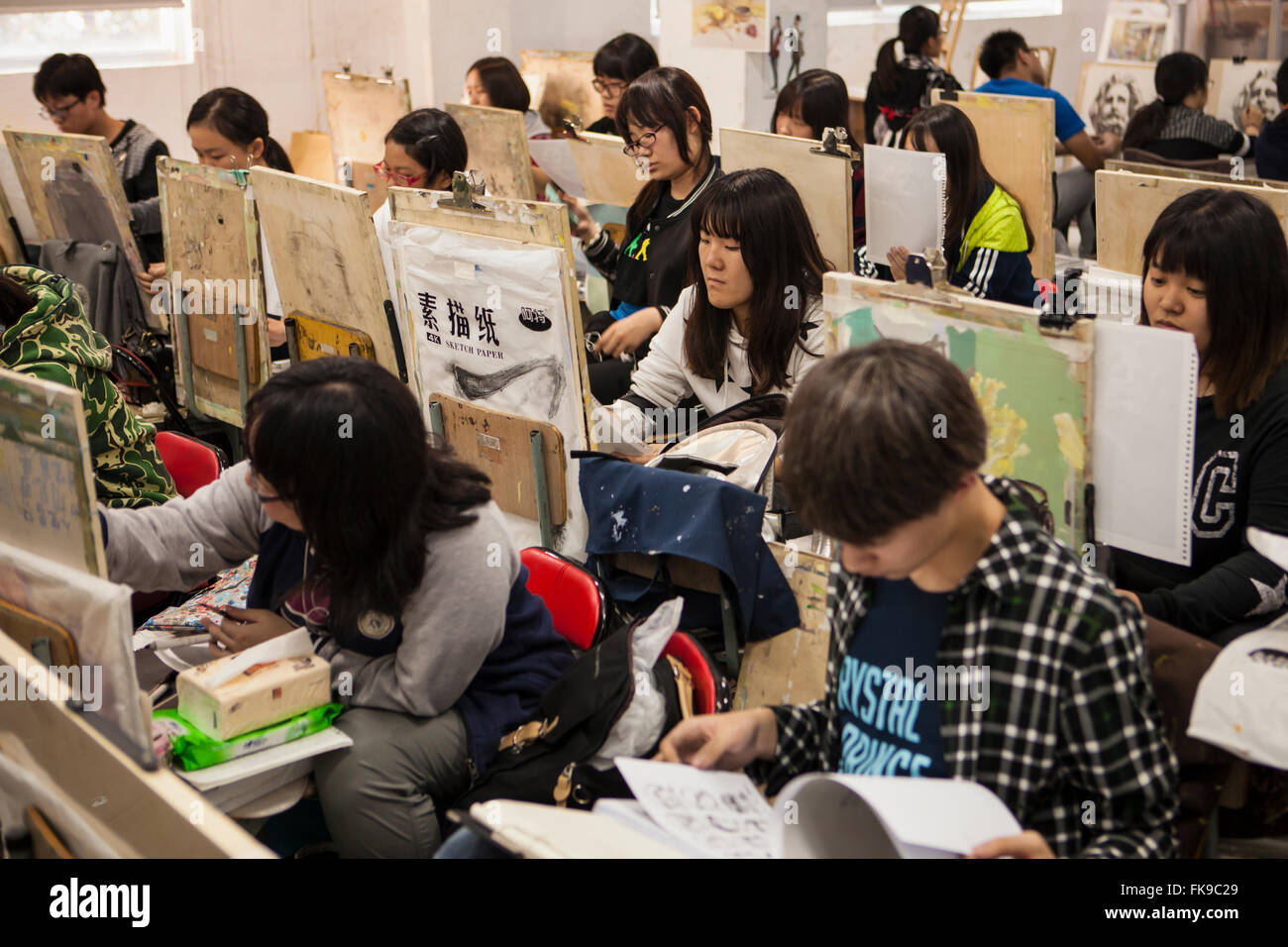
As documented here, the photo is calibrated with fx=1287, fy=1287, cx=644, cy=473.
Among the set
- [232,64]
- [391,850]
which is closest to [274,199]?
[391,850]

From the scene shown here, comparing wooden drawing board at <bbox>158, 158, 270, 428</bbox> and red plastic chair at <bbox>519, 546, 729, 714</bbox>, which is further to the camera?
wooden drawing board at <bbox>158, 158, 270, 428</bbox>

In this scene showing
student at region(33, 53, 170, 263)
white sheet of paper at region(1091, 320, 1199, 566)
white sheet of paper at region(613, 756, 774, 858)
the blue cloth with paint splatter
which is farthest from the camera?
student at region(33, 53, 170, 263)

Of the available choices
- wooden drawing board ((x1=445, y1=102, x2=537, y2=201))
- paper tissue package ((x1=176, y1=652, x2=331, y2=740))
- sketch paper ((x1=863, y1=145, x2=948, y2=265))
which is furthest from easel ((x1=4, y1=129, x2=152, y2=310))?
paper tissue package ((x1=176, y1=652, x2=331, y2=740))

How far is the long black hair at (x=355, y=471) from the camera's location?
186 cm

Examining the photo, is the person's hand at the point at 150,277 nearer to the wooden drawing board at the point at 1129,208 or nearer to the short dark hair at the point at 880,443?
the wooden drawing board at the point at 1129,208

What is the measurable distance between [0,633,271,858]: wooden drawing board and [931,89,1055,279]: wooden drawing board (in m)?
3.54

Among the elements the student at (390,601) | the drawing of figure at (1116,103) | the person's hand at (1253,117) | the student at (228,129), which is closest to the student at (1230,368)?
the student at (390,601)

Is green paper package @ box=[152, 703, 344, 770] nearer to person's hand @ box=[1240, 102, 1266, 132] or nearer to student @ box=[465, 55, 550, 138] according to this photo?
student @ box=[465, 55, 550, 138]

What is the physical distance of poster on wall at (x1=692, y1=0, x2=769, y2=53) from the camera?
20.5ft

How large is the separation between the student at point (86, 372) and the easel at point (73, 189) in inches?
71.1

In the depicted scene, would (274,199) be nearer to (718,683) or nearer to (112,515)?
(112,515)

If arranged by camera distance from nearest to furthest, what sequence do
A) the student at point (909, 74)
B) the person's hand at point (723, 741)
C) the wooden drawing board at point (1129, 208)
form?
the person's hand at point (723, 741), the wooden drawing board at point (1129, 208), the student at point (909, 74)

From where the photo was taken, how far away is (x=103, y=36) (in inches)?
294

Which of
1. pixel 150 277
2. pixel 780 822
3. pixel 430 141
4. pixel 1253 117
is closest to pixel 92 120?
pixel 150 277
